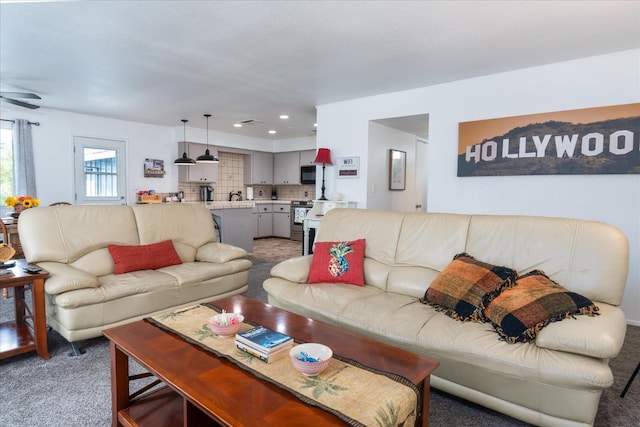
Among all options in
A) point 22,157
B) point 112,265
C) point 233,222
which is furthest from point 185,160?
point 112,265

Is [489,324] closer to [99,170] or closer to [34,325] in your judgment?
[34,325]

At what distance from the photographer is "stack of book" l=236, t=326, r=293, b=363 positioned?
146 cm

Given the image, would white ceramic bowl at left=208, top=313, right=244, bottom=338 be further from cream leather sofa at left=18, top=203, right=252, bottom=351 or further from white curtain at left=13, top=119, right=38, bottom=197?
white curtain at left=13, top=119, right=38, bottom=197

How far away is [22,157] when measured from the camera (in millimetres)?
5242

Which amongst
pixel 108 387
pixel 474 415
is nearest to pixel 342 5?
pixel 474 415

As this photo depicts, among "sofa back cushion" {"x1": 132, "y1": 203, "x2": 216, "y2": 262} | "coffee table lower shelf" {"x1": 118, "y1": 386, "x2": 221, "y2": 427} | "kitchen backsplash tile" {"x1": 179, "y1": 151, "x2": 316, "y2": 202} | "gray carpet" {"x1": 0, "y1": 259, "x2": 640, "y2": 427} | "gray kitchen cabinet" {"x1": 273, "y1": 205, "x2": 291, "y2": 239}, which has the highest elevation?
"kitchen backsplash tile" {"x1": 179, "y1": 151, "x2": 316, "y2": 202}

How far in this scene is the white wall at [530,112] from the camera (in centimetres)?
312

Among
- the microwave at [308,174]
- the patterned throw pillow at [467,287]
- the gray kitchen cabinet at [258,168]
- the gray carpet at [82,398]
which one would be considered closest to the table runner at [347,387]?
the gray carpet at [82,398]

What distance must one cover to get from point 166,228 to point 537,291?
A: 10.4 feet

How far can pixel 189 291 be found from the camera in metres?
3.08

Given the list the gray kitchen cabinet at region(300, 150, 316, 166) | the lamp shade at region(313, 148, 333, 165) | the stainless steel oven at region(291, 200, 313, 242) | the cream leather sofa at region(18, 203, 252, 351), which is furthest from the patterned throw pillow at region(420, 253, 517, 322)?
the gray kitchen cabinet at region(300, 150, 316, 166)

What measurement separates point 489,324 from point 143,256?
9.06ft

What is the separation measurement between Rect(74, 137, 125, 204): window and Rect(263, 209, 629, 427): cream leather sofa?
483 centimetres

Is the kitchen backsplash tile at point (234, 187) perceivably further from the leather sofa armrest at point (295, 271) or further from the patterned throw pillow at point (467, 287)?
the patterned throw pillow at point (467, 287)
